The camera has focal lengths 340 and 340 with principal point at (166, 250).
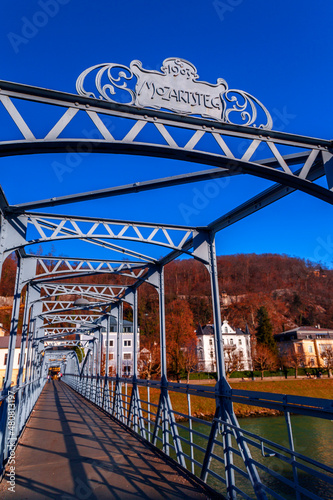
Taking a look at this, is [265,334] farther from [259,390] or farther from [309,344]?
[259,390]

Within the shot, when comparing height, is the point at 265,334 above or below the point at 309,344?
above

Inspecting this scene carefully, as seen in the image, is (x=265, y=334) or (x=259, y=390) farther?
(x=265, y=334)

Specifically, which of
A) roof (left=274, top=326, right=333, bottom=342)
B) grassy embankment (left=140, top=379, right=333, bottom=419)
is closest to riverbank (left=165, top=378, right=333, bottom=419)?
grassy embankment (left=140, top=379, right=333, bottom=419)

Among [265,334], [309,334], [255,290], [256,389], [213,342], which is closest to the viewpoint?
[256,389]

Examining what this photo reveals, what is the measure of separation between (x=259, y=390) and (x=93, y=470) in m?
32.9

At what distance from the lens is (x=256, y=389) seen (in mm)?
31094

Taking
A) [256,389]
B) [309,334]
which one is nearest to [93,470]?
[256,389]

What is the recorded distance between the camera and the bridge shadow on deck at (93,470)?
3846 mm

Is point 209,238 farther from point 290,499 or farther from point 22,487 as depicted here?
point 290,499

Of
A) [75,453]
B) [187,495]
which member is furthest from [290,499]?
[187,495]

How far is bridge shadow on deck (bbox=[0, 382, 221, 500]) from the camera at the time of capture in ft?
12.6

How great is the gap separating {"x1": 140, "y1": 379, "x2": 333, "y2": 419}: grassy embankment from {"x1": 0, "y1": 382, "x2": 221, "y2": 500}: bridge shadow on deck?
19809 mm

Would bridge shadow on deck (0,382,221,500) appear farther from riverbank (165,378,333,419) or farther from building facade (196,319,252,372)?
building facade (196,319,252,372)

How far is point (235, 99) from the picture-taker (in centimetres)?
357
